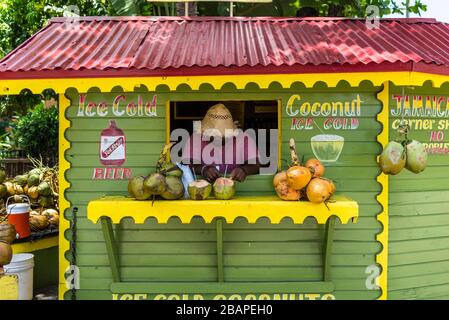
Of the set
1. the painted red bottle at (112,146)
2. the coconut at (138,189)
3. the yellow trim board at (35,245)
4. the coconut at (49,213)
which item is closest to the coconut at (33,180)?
the coconut at (49,213)

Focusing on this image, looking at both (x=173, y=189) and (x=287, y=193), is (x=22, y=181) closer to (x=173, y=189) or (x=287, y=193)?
(x=173, y=189)

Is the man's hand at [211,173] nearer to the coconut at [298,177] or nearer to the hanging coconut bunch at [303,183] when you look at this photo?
the hanging coconut bunch at [303,183]

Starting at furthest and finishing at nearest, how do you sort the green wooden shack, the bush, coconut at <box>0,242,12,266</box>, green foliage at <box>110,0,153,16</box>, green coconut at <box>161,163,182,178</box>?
the bush
green foliage at <box>110,0,153,16</box>
the green wooden shack
green coconut at <box>161,163,182,178</box>
coconut at <box>0,242,12,266</box>

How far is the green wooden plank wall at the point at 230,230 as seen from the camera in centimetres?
439

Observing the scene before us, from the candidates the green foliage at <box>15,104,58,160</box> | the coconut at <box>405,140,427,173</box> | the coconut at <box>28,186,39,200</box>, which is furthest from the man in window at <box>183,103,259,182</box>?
the green foliage at <box>15,104,58,160</box>

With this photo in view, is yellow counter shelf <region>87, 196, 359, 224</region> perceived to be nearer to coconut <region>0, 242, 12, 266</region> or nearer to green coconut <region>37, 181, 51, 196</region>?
coconut <region>0, 242, 12, 266</region>

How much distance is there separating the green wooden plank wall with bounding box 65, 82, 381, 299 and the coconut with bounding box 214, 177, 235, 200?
41 centimetres

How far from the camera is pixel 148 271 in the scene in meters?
4.45

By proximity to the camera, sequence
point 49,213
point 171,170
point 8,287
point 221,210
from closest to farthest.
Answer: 1. point 8,287
2. point 221,210
3. point 171,170
4. point 49,213

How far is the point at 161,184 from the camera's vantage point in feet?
12.6

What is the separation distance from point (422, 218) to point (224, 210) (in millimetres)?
2187

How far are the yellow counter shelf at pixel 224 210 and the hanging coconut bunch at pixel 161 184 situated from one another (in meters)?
0.07

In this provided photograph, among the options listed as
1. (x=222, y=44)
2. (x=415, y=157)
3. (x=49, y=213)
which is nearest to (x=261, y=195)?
(x=415, y=157)

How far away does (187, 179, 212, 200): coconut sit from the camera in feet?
13.0
